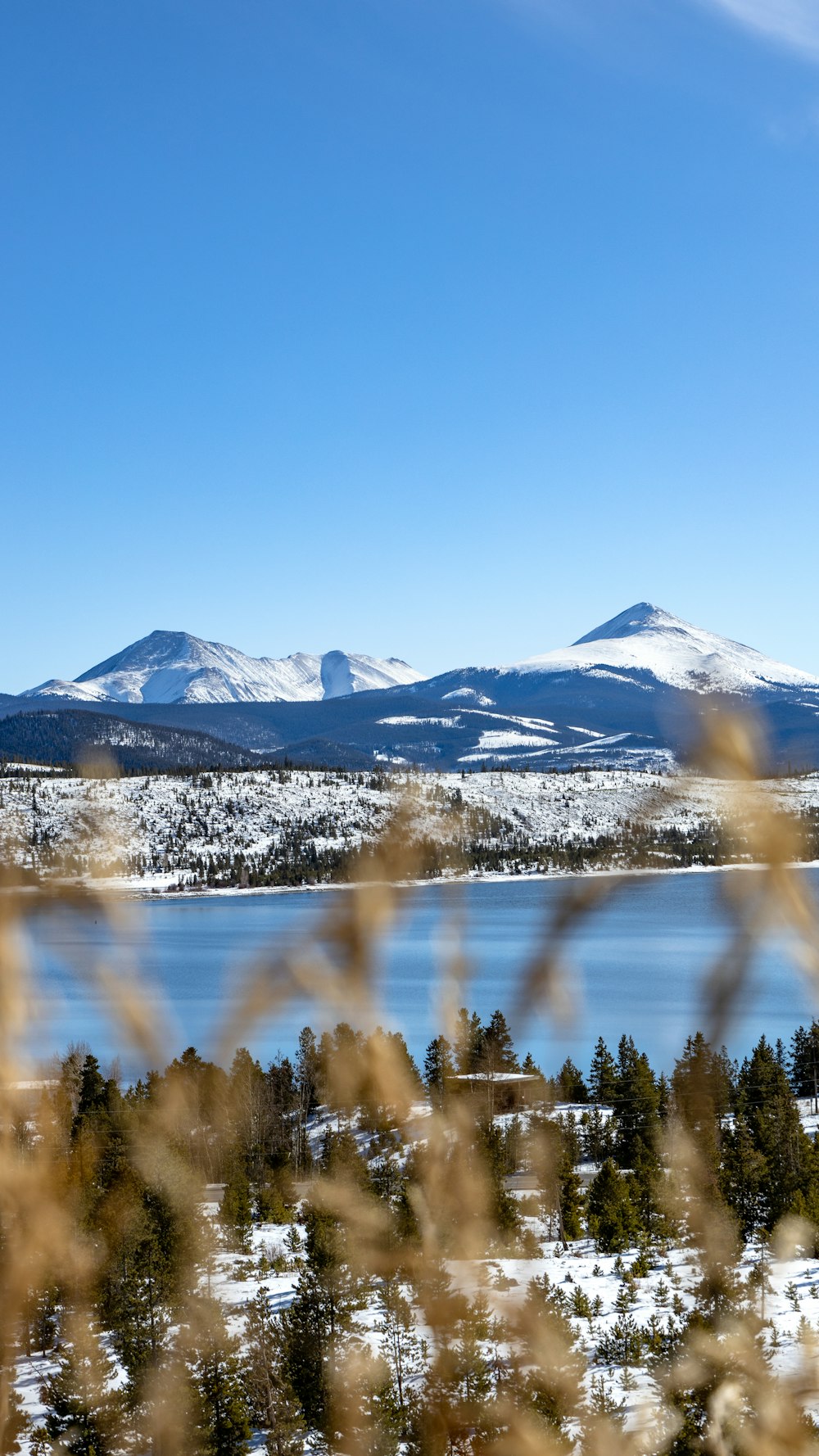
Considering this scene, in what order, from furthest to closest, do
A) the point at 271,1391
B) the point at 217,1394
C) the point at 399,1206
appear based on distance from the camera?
the point at 271,1391, the point at 217,1394, the point at 399,1206

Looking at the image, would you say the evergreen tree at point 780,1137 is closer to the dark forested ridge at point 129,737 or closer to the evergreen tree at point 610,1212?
the evergreen tree at point 610,1212

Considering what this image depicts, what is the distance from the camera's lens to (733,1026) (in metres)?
0.74

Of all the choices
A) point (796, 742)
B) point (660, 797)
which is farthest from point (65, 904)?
point (796, 742)

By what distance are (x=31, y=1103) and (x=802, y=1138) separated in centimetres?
1930

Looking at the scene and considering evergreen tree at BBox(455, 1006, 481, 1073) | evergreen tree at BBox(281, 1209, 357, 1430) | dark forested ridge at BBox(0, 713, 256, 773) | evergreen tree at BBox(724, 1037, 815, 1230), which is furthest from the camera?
dark forested ridge at BBox(0, 713, 256, 773)

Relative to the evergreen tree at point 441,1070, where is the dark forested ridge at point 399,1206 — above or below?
below

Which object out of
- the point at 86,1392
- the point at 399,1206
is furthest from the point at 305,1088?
the point at 86,1392

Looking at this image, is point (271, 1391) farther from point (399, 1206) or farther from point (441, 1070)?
point (441, 1070)

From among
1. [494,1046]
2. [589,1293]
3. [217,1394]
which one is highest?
[494,1046]

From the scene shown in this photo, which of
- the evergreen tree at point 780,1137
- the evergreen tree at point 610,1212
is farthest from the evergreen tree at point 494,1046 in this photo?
the evergreen tree at point 610,1212

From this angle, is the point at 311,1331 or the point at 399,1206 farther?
the point at 311,1331

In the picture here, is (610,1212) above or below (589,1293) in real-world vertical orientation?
below

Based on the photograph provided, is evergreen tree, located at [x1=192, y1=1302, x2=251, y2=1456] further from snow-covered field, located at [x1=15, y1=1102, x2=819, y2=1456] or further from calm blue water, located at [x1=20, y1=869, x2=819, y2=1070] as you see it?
calm blue water, located at [x1=20, y1=869, x2=819, y2=1070]

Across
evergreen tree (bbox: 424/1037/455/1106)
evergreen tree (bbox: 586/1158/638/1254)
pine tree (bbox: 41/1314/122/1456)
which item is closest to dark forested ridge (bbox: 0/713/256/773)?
evergreen tree (bbox: 586/1158/638/1254)
